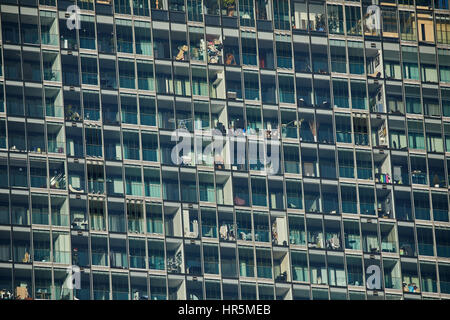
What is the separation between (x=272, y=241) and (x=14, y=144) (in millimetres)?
31990

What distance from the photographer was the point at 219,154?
165875 millimetres

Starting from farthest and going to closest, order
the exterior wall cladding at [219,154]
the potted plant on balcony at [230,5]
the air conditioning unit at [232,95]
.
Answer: the potted plant on balcony at [230,5] < the air conditioning unit at [232,95] < the exterior wall cladding at [219,154]

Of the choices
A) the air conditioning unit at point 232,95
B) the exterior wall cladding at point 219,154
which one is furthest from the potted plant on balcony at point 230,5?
the air conditioning unit at point 232,95

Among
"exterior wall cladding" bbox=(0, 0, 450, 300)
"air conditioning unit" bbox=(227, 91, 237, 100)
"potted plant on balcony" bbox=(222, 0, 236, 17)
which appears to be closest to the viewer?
"exterior wall cladding" bbox=(0, 0, 450, 300)

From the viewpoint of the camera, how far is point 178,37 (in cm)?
16850

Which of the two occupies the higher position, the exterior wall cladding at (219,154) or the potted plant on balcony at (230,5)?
the potted plant on balcony at (230,5)

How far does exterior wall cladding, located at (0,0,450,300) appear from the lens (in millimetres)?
159500

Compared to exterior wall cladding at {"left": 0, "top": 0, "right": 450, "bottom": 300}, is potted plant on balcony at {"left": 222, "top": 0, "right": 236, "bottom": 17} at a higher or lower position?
higher

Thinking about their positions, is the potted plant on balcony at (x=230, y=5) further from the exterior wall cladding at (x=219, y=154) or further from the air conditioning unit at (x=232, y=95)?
the air conditioning unit at (x=232, y=95)

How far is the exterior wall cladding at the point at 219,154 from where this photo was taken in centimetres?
15950

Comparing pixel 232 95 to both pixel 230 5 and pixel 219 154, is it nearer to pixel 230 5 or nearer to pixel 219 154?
pixel 219 154

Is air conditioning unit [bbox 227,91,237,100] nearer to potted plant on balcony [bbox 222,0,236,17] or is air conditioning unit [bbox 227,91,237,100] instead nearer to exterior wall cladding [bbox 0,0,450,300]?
exterior wall cladding [bbox 0,0,450,300]

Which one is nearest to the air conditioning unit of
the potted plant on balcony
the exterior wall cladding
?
the exterior wall cladding
